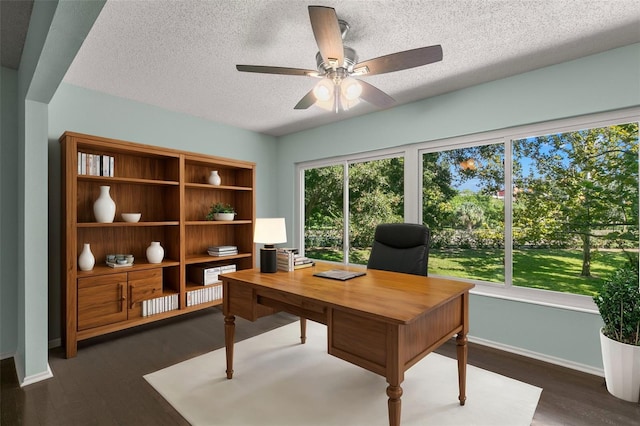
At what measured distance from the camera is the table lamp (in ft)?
7.36

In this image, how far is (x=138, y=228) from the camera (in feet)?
11.0

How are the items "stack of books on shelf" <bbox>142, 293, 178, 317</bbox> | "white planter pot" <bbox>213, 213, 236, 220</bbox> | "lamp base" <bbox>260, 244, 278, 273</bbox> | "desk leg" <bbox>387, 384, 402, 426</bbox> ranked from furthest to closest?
"white planter pot" <bbox>213, 213, 236, 220</bbox> → "stack of books on shelf" <bbox>142, 293, 178, 317</bbox> → "lamp base" <bbox>260, 244, 278, 273</bbox> → "desk leg" <bbox>387, 384, 402, 426</bbox>

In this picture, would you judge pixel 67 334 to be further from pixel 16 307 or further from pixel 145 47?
pixel 145 47

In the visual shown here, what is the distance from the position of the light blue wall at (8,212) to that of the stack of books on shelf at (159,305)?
3.10ft

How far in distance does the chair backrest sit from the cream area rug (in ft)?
2.58

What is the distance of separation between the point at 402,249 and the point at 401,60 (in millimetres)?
1400

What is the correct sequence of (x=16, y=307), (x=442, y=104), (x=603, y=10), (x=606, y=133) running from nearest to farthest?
(x=603, y=10) < (x=606, y=133) < (x=16, y=307) < (x=442, y=104)

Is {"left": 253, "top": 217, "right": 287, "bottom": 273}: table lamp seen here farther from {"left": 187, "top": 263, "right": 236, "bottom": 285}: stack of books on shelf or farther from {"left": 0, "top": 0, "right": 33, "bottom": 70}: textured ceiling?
{"left": 0, "top": 0, "right": 33, "bottom": 70}: textured ceiling

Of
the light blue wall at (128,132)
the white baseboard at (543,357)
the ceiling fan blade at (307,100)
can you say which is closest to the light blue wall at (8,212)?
the light blue wall at (128,132)

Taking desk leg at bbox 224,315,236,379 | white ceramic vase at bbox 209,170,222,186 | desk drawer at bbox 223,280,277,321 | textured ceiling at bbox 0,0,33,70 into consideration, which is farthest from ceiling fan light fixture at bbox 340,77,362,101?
white ceramic vase at bbox 209,170,222,186

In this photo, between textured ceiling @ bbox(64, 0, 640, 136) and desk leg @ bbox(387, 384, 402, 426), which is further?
textured ceiling @ bbox(64, 0, 640, 136)

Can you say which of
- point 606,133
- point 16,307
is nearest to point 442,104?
point 606,133

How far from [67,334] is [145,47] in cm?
231

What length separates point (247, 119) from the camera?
3.88m
